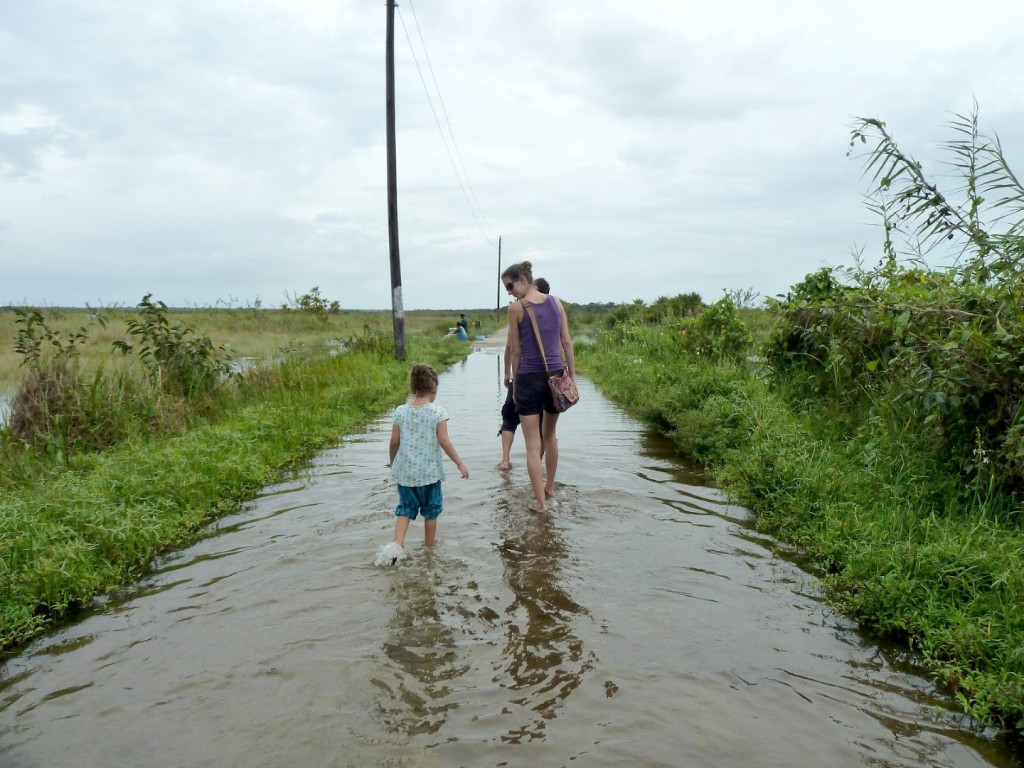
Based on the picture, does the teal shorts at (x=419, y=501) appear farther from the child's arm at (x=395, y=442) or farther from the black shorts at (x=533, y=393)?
the black shorts at (x=533, y=393)

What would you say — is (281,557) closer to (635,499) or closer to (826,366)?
(635,499)

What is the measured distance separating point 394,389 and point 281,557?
10459 mm

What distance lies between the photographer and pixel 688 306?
2662cm

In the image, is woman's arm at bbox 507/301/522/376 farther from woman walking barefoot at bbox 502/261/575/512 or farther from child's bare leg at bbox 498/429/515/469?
child's bare leg at bbox 498/429/515/469

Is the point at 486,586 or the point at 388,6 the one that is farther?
the point at 388,6

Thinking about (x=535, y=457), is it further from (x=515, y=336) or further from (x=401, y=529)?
(x=401, y=529)

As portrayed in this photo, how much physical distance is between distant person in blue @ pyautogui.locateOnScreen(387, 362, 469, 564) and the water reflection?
734mm

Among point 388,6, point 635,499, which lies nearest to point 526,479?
point 635,499

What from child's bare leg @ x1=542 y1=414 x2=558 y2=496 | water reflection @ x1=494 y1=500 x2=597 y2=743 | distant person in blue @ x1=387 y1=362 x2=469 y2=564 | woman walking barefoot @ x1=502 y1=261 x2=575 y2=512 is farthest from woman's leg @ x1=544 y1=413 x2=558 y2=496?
distant person in blue @ x1=387 y1=362 x2=469 y2=564

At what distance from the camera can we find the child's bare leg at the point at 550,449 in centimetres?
677

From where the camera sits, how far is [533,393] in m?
6.54

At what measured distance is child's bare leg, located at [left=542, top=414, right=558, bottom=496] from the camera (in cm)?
677

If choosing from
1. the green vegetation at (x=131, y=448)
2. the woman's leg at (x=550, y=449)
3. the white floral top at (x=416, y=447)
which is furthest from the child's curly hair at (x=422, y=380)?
the green vegetation at (x=131, y=448)

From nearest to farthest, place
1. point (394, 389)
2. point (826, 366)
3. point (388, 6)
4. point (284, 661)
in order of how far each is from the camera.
Result: point (284, 661)
point (826, 366)
point (394, 389)
point (388, 6)
